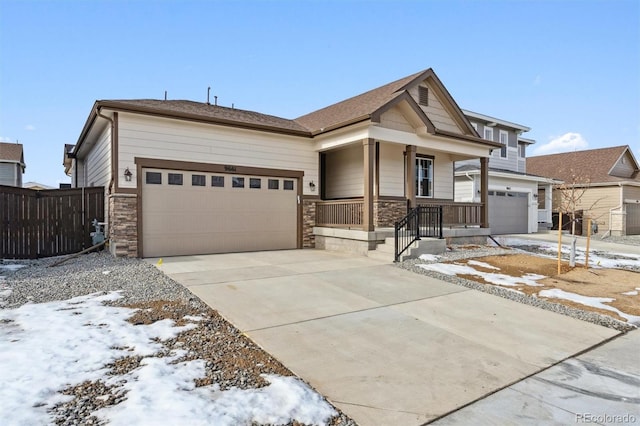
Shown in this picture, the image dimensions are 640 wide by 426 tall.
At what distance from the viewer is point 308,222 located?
12070 mm

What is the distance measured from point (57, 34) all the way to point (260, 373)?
40.1 ft

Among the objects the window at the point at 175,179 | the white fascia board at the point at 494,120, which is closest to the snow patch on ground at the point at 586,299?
the window at the point at 175,179

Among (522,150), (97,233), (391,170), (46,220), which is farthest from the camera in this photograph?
(522,150)

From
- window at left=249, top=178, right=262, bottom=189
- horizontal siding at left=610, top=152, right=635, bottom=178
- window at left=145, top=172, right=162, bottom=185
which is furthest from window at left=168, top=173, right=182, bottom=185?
horizontal siding at left=610, top=152, right=635, bottom=178

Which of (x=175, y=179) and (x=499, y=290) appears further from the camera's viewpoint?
(x=175, y=179)

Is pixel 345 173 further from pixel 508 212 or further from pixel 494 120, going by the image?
pixel 494 120

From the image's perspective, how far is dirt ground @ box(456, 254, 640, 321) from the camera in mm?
5641

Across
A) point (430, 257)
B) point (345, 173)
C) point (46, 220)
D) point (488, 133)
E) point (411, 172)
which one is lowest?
point (430, 257)

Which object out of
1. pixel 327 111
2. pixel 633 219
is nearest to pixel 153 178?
pixel 327 111

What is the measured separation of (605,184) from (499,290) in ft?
71.8

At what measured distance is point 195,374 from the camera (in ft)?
9.72

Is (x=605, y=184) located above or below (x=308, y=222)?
above

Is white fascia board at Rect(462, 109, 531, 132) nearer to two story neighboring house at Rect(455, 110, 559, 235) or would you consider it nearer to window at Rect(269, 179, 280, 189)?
two story neighboring house at Rect(455, 110, 559, 235)

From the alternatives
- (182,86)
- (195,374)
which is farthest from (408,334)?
(182,86)
